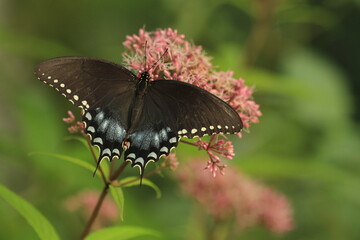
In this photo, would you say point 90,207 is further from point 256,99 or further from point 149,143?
point 256,99

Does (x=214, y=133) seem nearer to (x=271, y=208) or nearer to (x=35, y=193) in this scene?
(x=271, y=208)

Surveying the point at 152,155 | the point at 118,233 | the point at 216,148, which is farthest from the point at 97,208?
the point at 216,148

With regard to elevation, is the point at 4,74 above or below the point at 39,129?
above

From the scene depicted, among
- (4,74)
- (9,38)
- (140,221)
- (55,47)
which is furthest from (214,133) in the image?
(4,74)

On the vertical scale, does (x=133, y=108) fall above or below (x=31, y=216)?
above

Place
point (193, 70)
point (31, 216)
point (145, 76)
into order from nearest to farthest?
point (31, 216), point (193, 70), point (145, 76)

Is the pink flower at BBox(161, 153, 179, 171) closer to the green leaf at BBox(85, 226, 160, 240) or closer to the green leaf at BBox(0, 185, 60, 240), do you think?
the green leaf at BBox(85, 226, 160, 240)

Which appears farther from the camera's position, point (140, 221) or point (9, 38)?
point (9, 38)

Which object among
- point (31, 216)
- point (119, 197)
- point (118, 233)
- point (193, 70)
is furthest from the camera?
point (193, 70)
